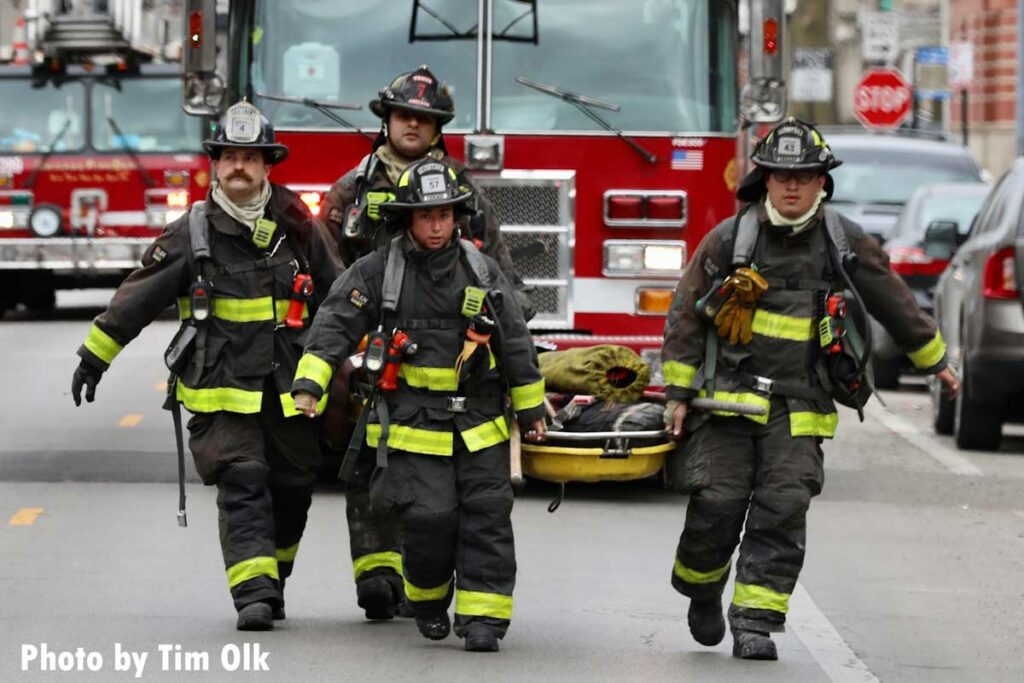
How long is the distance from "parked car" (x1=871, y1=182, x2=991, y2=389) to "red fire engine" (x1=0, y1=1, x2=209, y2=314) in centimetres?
812

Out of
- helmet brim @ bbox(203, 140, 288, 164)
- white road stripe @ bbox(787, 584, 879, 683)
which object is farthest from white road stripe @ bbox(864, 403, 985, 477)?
helmet brim @ bbox(203, 140, 288, 164)

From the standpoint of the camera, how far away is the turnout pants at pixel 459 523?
25.9 ft

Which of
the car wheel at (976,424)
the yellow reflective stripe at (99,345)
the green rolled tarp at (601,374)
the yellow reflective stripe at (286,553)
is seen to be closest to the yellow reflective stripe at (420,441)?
the yellow reflective stripe at (286,553)

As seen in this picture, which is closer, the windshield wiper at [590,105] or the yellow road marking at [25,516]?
the yellow road marking at [25,516]

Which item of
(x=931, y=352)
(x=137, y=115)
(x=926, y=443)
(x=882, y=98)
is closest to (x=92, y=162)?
(x=137, y=115)

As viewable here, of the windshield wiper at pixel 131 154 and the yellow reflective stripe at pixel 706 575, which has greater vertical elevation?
the windshield wiper at pixel 131 154

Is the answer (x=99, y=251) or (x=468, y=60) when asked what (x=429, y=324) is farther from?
(x=99, y=251)

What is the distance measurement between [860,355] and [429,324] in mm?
1476

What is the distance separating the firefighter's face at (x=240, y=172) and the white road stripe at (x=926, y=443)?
20.9 feet

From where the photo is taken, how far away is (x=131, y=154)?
80.9ft

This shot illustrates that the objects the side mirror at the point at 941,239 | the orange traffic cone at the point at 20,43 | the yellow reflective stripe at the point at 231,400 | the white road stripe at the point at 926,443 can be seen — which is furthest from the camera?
the orange traffic cone at the point at 20,43

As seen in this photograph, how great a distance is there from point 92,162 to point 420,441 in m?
17.4

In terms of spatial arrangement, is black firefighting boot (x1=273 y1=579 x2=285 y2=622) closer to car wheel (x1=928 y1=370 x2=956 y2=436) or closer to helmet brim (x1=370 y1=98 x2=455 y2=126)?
helmet brim (x1=370 y1=98 x2=455 y2=126)

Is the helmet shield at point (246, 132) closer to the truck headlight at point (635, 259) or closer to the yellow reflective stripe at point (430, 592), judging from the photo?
the yellow reflective stripe at point (430, 592)
